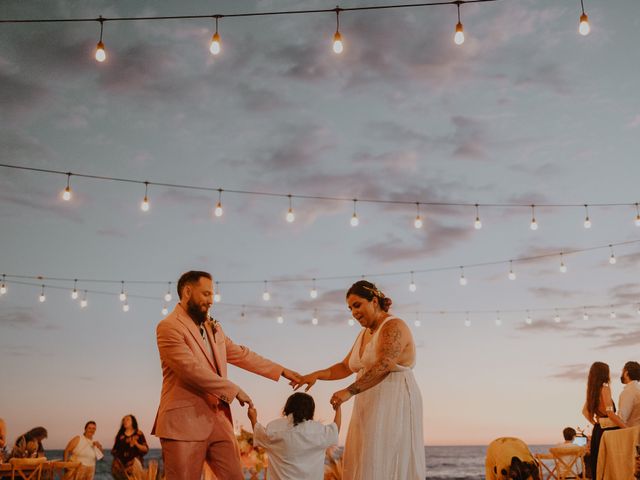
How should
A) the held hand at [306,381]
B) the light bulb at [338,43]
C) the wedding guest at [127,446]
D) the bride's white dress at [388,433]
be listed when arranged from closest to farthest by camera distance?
1. the bride's white dress at [388,433]
2. the held hand at [306,381]
3. the light bulb at [338,43]
4. the wedding guest at [127,446]

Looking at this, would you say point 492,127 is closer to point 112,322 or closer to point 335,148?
point 335,148

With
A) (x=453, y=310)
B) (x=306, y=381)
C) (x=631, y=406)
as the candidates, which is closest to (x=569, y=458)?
(x=631, y=406)

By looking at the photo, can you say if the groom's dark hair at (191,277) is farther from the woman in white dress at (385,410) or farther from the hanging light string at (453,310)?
the hanging light string at (453,310)

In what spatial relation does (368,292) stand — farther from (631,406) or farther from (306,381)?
(631,406)

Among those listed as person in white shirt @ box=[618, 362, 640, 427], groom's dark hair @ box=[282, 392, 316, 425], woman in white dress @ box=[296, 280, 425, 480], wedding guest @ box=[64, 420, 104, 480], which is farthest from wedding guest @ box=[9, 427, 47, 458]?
person in white shirt @ box=[618, 362, 640, 427]

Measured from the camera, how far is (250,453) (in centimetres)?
613

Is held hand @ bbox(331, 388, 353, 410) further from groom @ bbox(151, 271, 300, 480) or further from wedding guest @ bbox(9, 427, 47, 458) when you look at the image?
wedding guest @ bbox(9, 427, 47, 458)

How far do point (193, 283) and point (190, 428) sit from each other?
82 centimetres

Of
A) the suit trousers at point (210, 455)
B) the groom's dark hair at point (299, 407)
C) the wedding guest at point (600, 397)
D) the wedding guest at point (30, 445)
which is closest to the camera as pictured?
the suit trousers at point (210, 455)

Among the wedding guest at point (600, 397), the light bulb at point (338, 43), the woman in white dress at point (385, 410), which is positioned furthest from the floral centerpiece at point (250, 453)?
the light bulb at point (338, 43)

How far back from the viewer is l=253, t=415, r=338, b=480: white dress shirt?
434 centimetres

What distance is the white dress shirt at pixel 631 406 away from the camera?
6.73 meters

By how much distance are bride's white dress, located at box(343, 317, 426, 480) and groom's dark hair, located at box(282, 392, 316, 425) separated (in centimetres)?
38

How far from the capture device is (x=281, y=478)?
436 centimetres
